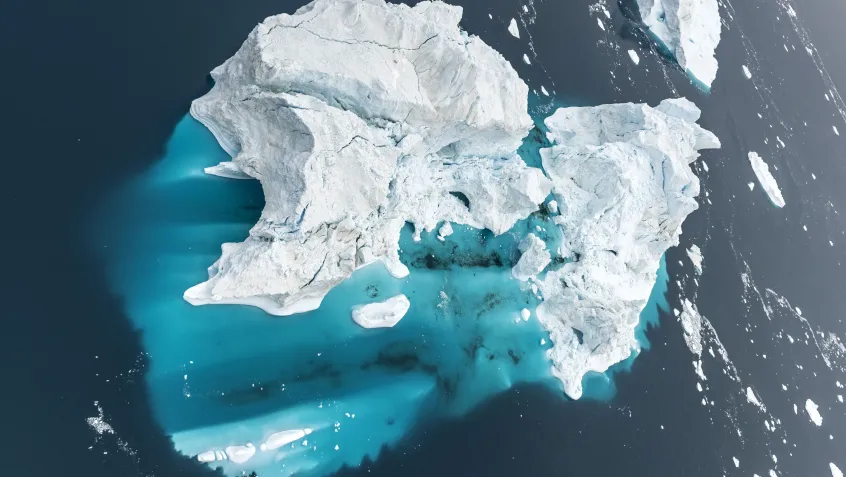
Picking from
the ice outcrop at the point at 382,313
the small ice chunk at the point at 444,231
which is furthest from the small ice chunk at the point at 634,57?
the ice outcrop at the point at 382,313

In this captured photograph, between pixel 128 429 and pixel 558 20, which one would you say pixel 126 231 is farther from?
pixel 558 20

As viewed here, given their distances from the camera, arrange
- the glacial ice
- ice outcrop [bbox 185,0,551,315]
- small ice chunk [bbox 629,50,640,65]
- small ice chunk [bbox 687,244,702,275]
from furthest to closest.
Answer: small ice chunk [bbox 629,50,640,65], small ice chunk [bbox 687,244,702,275], the glacial ice, ice outcrop [bbox 185,0,551,315]

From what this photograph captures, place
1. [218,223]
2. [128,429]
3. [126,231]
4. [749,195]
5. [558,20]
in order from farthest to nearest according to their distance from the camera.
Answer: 1. [749,195]
2. [558,20]
3. [218,223]
4. [126,231]
5. [128,429]

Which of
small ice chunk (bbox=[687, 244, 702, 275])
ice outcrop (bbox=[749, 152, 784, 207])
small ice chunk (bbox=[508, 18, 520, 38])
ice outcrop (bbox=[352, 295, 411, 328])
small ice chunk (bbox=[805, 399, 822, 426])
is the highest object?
small ice chunk (bbox=[508, 18, 520, 38])

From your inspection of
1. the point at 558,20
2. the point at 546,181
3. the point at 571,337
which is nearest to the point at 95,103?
the point at 546,181

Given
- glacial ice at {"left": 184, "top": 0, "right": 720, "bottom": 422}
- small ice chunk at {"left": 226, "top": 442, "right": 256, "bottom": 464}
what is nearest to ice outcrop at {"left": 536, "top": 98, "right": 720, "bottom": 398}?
glacial ice at {"left": 184, "top": 0, "right": 720, "bottom": 422}

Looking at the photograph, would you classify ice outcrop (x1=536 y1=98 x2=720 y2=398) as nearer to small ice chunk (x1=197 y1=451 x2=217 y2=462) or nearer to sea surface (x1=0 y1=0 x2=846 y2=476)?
sea surface (x1=0 y1=0 x2=846 y2=476)

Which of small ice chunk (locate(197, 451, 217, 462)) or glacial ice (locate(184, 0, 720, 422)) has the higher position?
glacial ice (locate(184, 0, 720, 422))
